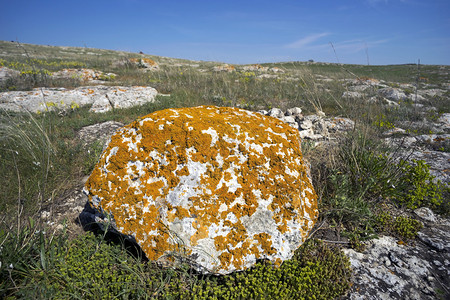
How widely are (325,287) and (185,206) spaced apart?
1626mm

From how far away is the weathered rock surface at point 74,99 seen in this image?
7047 mm

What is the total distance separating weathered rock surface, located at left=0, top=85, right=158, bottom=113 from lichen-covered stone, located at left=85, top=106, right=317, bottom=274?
552 cm

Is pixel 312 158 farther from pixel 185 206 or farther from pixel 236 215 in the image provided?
pixel 185 206

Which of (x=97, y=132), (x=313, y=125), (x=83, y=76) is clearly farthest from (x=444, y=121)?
(x=83, y=76)

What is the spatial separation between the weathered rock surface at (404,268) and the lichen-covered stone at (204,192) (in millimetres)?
725

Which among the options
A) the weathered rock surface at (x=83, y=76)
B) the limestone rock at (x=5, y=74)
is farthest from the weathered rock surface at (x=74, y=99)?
the weathered rock surface at (x=83, y=76)

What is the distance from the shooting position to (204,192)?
96.8 inches

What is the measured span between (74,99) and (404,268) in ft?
30.7

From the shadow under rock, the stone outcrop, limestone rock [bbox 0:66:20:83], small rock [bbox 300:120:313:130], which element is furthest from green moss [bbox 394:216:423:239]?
limestone rock [bbox 0:66:20:83]

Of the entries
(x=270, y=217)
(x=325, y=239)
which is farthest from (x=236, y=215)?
(x=325, y=239)

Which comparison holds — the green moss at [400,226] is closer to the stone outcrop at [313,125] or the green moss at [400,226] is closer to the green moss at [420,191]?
the green moss at [420,191]

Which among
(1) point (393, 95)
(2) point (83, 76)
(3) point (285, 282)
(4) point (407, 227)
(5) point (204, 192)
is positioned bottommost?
(3) point (285, 282)

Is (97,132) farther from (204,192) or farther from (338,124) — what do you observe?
(338,124)

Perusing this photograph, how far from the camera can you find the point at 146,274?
7.74 ft
